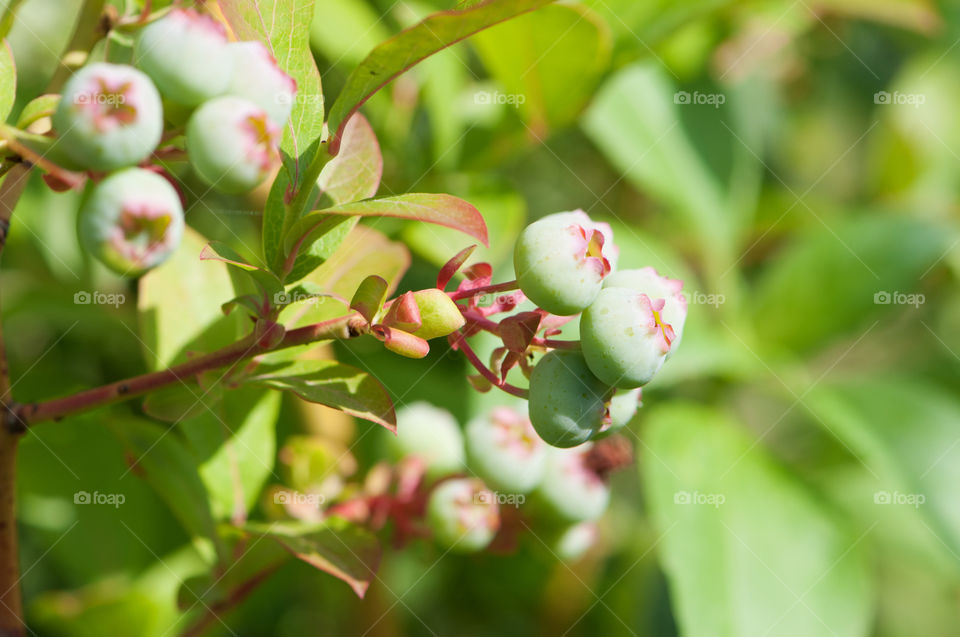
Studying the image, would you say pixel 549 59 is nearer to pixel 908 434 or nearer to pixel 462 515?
pixel 462 515

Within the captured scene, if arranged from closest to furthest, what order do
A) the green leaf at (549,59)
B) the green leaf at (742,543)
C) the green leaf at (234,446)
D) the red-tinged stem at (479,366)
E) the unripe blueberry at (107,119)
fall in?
the unripe blueberry at (107,119) → the red-tinged stem at (479,366) → the green leaf at (234,446) → the green leaf at (742,543) → the green leaf at (549,59)

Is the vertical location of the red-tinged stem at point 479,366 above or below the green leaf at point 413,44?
below

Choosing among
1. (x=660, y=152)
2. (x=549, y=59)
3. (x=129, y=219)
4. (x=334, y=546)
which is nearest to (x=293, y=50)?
(x=129, y=219)

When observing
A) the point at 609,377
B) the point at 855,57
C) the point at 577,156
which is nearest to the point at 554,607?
the point at 577,156

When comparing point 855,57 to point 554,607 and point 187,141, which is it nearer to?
point 554,607

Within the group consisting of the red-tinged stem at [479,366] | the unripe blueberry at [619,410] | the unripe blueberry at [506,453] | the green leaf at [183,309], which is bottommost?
the unripe blueberry at [506,453]

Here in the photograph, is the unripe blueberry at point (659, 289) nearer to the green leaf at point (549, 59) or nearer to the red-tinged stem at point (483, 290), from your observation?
the red-tinged stem at point (483, 290)

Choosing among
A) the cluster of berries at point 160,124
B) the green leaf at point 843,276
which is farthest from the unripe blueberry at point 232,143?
the green leaf at point 843,276
